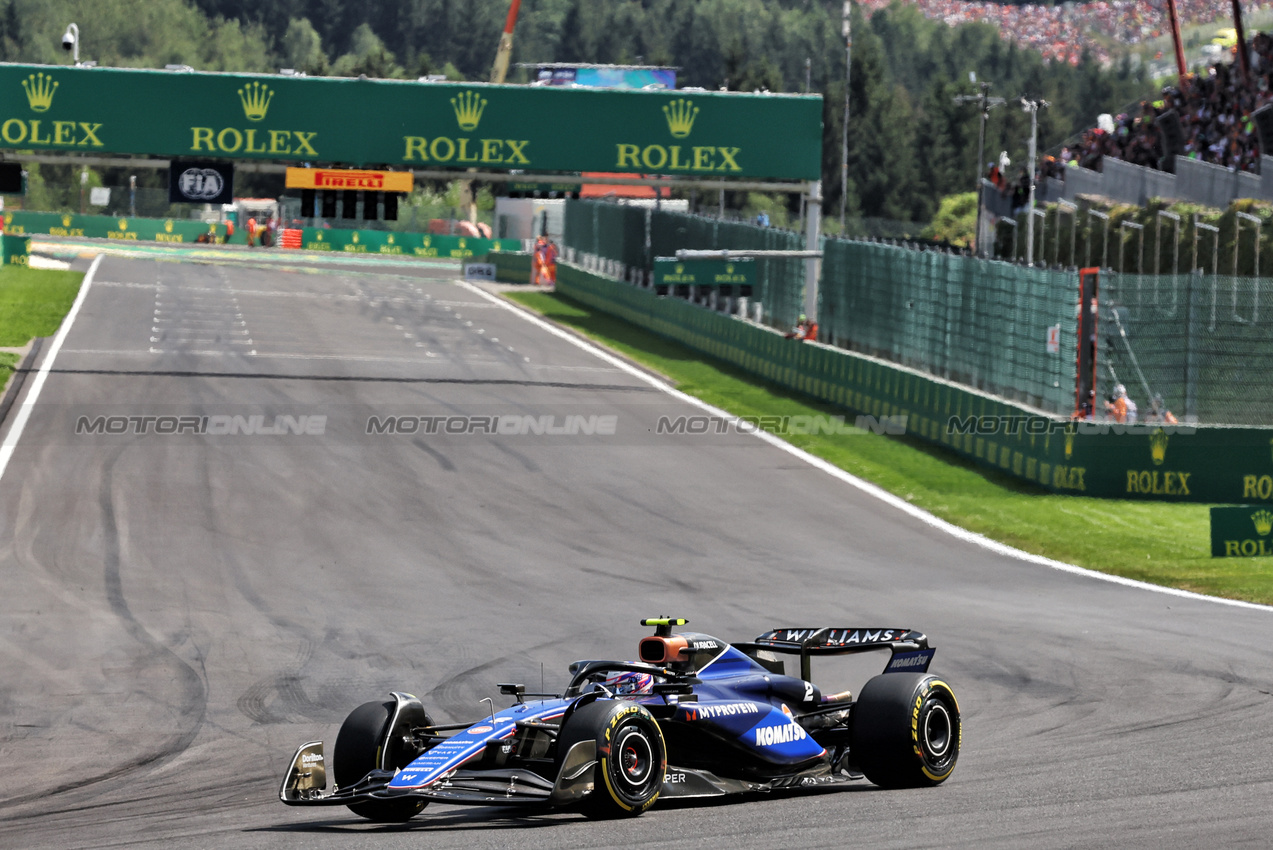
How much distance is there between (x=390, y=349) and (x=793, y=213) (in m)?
110

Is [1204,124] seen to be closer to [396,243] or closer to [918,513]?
[918,513]

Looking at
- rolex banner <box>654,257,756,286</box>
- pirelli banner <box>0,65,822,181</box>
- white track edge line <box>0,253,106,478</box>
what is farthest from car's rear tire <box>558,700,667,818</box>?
rolex banner <box>654,257,756,286</box>

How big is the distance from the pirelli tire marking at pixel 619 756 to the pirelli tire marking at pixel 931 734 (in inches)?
62.6

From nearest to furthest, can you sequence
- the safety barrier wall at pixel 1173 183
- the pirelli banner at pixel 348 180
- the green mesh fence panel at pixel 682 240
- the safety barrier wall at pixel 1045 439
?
the safety barrier wall at pixel 1045 439, the pirelli banner at pixel 348 180, the green mesh fence panel at pixel 682 240, the safety barrier wall at pixel 1173 183

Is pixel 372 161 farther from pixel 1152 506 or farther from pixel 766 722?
pixel 766 722

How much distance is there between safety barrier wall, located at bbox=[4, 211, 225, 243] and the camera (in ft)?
290

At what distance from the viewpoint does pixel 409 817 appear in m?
9.64

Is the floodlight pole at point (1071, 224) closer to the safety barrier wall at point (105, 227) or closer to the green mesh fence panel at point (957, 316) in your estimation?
the green mesh fence panel at point (957, 316)

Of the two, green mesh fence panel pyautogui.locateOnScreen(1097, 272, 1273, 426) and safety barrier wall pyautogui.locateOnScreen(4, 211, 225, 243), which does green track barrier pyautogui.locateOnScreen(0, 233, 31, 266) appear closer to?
safety barrier wall pyautogui.locateOnScreen(4, 211, 225, 243)

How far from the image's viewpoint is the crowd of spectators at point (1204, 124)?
55.1 meters

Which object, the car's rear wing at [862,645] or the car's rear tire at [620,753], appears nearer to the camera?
the car's rear tire at [620,753]

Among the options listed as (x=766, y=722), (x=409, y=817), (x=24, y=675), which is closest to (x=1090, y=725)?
(x=766, y=722)

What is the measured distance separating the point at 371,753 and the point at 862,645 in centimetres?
320

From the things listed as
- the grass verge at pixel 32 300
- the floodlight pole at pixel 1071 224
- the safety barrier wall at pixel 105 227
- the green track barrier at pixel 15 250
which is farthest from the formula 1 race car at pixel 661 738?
the safety barrier wall at pixel 105 227
